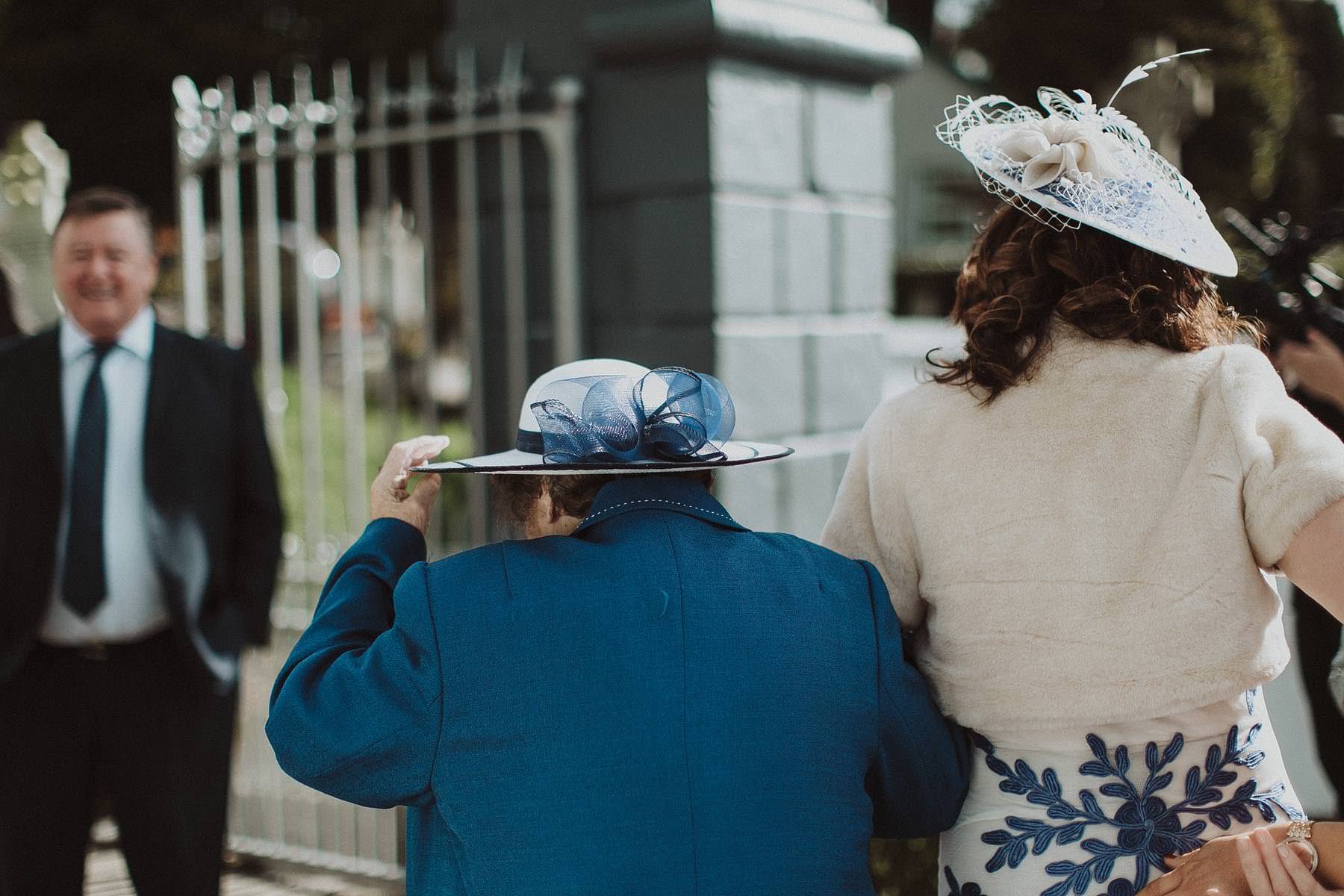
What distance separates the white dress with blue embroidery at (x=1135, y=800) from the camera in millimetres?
1605

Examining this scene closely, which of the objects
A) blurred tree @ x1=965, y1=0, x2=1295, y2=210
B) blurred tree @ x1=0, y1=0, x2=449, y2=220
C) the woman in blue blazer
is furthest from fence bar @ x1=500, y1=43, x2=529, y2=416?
blurred tree @ x1=0, y1=0, x2=449, y2=220

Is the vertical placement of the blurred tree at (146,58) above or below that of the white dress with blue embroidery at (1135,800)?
above

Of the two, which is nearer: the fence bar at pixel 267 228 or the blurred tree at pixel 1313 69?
the fence bar at pixel 267 228

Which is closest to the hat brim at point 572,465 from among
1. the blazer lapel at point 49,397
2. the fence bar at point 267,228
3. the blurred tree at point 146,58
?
the blazer lapel at point 49,397

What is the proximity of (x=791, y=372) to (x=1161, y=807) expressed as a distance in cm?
200

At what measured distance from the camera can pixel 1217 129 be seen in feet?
32.2

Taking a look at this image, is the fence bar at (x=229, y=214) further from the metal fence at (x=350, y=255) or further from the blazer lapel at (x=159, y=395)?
the blazer lapel at (x=159, y=395)

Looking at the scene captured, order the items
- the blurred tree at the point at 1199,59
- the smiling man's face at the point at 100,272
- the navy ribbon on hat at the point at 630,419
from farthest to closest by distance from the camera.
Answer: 1. the blurred tree at the point at 1199,59
2. the smiling man's face at the point at 100,272
3. the navy ribbon on hat at the point at 630,419

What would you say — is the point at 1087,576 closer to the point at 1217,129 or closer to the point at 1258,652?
the point at 1258,652

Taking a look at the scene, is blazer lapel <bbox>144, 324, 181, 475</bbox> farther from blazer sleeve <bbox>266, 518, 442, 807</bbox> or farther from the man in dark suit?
blazer sleeve <bbox>266, 518, 442, 807</bbox>

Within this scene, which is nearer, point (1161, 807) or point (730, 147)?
point (1161, 807)

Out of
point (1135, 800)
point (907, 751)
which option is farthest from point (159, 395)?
point (1135, 800)

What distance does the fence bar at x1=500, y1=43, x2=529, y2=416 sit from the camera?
352 cm

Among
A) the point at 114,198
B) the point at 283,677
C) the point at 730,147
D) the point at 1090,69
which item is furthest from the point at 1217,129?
the point at 283,677
